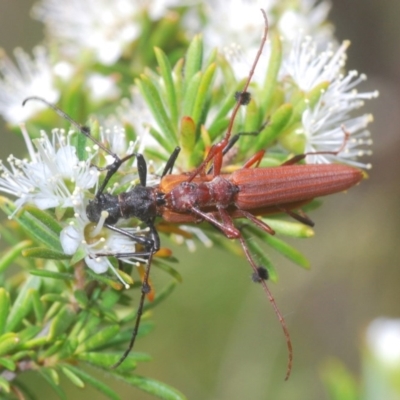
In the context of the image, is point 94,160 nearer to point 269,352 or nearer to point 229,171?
point 229,171

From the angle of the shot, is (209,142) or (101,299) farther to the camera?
(209,142)

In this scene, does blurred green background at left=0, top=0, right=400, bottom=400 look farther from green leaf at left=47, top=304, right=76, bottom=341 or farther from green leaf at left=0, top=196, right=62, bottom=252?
green leaf at left=0, top=196, right=62, bottom=252

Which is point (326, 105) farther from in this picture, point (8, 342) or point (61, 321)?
point (8, 342)

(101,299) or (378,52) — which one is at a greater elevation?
(378,52)

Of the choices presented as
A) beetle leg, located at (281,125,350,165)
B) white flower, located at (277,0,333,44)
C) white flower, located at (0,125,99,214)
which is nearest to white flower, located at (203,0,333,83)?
white flower, located at (277,0,333,44)

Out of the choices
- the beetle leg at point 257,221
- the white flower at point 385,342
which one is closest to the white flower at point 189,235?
the beetle leg at point 257,221

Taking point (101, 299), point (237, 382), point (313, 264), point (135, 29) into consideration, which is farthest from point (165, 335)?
point (101, 299)
